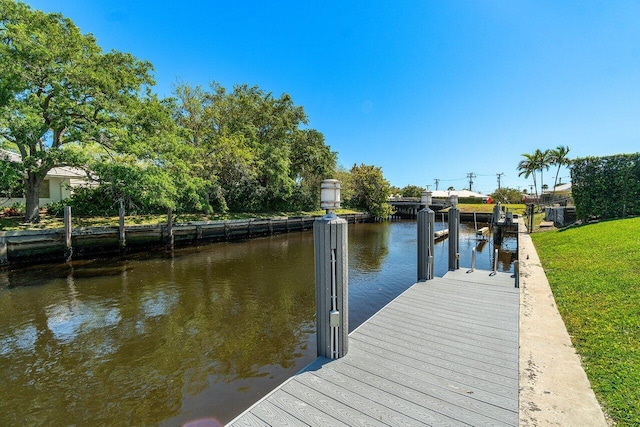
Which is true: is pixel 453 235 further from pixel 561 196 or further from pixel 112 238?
pixel 561 196

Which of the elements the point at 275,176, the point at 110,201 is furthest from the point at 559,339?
the point at 275,176

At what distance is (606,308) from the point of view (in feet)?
15.1

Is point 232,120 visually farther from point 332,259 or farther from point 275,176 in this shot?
point 332,259

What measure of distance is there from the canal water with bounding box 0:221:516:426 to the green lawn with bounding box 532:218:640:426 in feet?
12.3

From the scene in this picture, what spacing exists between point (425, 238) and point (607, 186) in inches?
504

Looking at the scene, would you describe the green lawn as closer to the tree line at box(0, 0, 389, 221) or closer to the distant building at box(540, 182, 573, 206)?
the tree line at box(0, 0, 389, 221)

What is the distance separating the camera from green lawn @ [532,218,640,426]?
2.78 metres

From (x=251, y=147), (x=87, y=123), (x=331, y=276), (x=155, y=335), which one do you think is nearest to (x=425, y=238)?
(x=331, y=276)

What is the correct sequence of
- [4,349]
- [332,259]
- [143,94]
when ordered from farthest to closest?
Result: [143,94]
[4,349]
[332,259]

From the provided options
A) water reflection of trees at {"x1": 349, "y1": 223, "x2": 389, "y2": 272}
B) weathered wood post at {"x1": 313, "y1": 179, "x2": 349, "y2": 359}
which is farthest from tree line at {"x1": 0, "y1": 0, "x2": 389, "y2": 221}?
weathered wood post at {"x1": 313, "y1": 179, "x2": 349, "y2": 359}

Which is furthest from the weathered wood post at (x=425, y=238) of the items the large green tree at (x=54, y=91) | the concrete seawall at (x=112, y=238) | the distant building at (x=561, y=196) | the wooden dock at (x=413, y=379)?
the distant building at (x=561, y=196)

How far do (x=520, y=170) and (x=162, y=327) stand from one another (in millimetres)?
43346

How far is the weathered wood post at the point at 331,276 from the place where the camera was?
3.35 meters

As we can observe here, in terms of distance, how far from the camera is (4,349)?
17.4 feet
